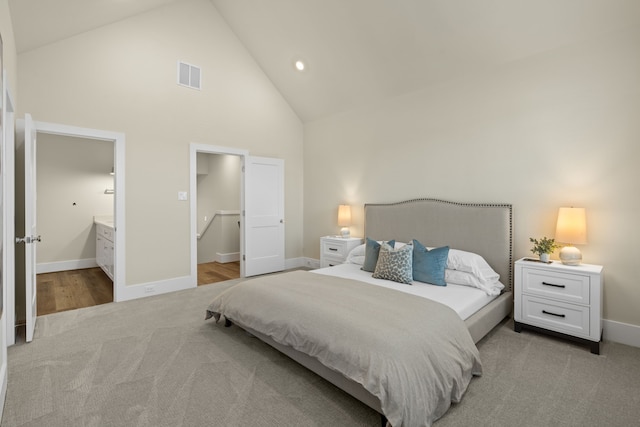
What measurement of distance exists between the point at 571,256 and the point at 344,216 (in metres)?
2.77

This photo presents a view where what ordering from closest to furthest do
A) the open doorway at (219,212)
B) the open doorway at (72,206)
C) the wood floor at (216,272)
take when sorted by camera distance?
the wood floor at (216,272) → the open doorway at (72,206) → the open doorway at (219,212)

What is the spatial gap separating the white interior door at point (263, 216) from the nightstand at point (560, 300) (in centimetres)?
354

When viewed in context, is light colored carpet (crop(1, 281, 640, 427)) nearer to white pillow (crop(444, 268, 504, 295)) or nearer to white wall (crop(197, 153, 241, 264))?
white pillow (crop(444, 268, 504, 295))

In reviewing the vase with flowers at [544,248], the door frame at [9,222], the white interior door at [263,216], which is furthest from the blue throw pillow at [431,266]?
the door frame at [9,222]

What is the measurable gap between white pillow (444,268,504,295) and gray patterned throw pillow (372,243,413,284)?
39 centimetres

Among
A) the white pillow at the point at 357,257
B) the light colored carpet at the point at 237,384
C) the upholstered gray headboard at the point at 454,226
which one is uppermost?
the upholstered gray headboard at the point at 454,226

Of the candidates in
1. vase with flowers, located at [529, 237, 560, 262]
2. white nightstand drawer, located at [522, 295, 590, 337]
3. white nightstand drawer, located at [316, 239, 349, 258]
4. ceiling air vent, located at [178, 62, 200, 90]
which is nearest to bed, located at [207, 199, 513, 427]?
white nightstand drawer, located at [522, 295, 590, 337]

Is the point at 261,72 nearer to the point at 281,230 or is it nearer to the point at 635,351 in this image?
the point at 281,230

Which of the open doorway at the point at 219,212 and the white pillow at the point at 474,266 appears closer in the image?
the white pillow at the point at 474,266

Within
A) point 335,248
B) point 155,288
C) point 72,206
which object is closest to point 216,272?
point 155,288

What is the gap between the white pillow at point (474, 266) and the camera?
2.98 metres

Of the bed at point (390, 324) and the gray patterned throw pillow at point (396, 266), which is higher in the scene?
the gray patterned throw pillow at point (396, 266)

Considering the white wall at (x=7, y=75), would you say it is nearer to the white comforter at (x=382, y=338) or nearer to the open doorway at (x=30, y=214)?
the open doorway at (x=30, y=214)

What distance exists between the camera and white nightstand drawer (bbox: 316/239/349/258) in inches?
181
